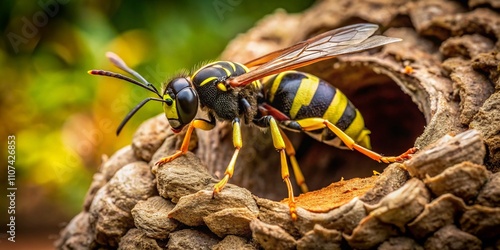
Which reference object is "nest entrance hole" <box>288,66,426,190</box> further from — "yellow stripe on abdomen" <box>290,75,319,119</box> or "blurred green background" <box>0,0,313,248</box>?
"blurred green background" <box>0,0,313,248</box>

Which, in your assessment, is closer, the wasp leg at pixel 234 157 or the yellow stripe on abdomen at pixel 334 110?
the wasp leg at pixel 234 157

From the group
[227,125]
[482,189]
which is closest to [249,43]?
[227,125]

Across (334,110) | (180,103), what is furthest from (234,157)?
(334,110)

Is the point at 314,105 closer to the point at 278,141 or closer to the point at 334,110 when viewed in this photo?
the point at 334,110

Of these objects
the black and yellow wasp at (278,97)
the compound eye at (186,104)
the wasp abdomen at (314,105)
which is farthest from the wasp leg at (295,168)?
the compound eye at (186,104)

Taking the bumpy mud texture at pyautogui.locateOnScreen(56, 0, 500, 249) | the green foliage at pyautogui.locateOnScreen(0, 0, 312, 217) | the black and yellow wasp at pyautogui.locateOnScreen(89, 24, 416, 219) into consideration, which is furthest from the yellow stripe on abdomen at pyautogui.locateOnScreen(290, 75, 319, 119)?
the green foliage at pyautogui.locateOnScreen(0, 0, 312, 217)

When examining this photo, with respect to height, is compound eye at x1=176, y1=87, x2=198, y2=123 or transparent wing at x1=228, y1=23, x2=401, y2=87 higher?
transparent wing at x1=228, y1=23, x2=401, y2=87

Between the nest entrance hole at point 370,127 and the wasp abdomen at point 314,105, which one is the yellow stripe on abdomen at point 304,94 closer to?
the wasp abdomen at point 314,105
